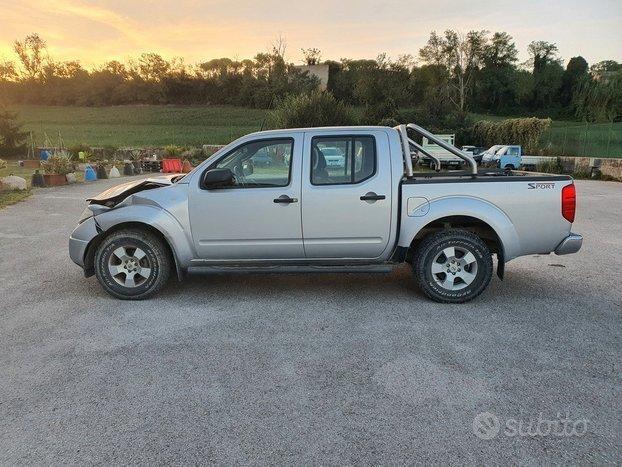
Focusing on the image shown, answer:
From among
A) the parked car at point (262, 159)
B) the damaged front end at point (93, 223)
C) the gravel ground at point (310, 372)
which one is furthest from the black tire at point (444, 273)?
the damaged front end at point (93, 223)

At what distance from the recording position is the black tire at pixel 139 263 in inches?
195

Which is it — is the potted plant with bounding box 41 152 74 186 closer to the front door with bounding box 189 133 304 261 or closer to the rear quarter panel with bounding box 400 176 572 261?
the front door with bounding box 189 133 304 261

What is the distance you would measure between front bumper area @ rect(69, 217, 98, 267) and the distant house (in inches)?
2684

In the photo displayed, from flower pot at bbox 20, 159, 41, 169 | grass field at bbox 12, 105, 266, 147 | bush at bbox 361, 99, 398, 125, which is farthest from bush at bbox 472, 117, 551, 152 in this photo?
flower pot at bbox 20, 159, 41, 169

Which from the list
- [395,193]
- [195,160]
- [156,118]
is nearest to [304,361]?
[395,193]

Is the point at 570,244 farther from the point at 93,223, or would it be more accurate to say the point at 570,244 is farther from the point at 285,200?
the point at 93,223

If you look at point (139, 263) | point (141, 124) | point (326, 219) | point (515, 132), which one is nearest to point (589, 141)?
point (515, 132)

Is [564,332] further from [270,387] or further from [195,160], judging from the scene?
[195,160]

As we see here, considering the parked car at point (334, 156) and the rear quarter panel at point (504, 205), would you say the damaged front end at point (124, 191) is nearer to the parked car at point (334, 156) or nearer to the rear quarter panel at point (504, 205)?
the parked car at point (334, 156)

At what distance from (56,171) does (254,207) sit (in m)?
15.5

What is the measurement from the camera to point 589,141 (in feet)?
73.5

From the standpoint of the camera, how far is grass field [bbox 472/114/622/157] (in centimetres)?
2116

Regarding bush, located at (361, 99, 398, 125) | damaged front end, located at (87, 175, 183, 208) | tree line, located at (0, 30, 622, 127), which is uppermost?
tree line, located at (0, 30, 622, 127)

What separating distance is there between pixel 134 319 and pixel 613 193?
15.6m
